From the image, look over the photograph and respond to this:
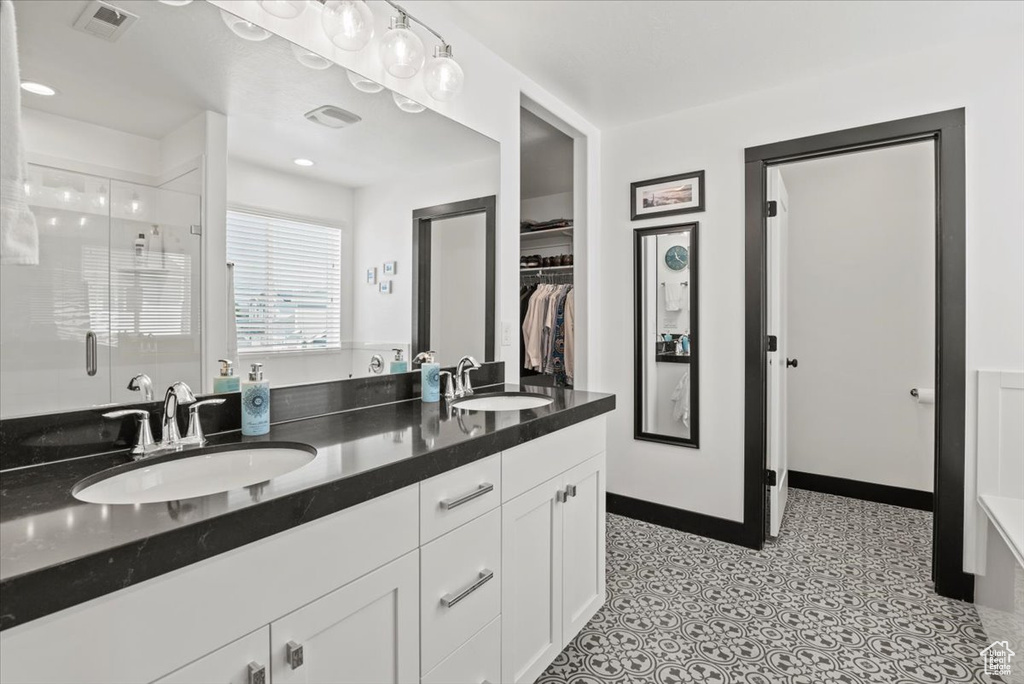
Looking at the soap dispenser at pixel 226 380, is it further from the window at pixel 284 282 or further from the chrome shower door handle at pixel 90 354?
the chrome shower door handle at pixel 90 354

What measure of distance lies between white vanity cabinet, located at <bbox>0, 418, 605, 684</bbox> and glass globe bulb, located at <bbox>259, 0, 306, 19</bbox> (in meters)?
1.36

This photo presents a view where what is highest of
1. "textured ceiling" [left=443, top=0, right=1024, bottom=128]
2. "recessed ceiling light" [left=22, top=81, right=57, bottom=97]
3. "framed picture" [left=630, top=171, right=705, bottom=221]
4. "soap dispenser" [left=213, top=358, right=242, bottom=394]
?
"textured ceiling" [left=443, top=0, right=1024, bottom=128]

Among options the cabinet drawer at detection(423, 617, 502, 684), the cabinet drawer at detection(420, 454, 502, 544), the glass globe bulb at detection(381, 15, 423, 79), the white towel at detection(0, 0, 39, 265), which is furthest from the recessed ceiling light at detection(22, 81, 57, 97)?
the cabinet drawer at detection(423, 617, 502, 684)

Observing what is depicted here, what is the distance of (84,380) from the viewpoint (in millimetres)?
1106

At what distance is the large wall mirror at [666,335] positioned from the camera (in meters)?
2.94

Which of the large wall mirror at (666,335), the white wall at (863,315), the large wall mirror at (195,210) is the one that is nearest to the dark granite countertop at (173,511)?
the large wall mirror at (195,210)

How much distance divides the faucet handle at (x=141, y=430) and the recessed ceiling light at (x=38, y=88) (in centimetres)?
70

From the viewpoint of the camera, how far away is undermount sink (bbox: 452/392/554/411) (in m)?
1.95

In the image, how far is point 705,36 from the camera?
2170 mm

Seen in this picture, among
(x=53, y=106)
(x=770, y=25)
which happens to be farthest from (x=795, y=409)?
(x=53, y=106)

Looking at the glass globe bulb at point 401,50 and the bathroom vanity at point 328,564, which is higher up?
the glass globe bulb at point 401,50

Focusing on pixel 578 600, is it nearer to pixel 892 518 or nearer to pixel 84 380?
pixel 84 380

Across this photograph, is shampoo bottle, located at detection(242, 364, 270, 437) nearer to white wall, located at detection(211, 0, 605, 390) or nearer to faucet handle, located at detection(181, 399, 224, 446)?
faucet handle, located at detection(181, 399, 224, 446)

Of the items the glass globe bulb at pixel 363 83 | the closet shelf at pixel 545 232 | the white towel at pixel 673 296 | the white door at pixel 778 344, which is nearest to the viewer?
the glass globe bulb at pixel 363 83
